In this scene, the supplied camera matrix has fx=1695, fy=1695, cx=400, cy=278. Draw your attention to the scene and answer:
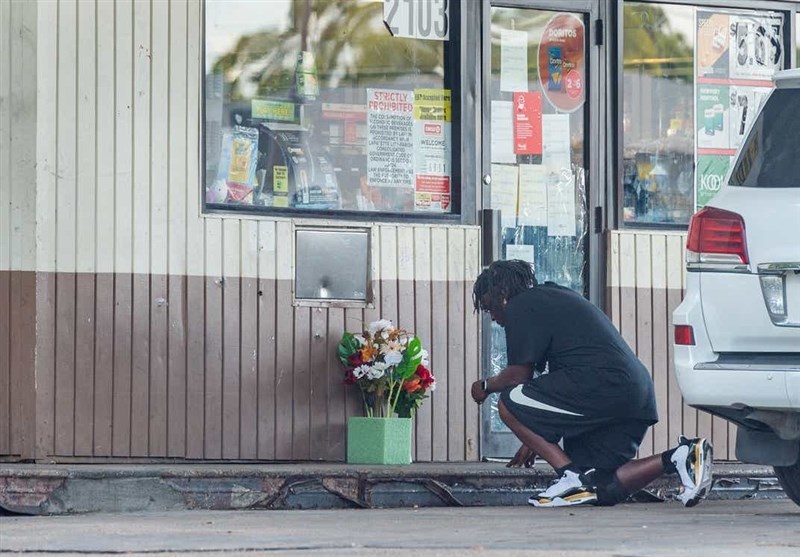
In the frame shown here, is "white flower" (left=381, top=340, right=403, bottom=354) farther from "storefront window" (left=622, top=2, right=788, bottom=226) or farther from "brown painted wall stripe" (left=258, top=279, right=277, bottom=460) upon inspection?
"storefront window" (left=622, top=2, right=788, bottom=226)

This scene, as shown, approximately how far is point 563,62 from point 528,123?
43cm

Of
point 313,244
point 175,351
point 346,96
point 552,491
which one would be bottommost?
point 552,491

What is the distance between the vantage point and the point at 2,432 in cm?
891

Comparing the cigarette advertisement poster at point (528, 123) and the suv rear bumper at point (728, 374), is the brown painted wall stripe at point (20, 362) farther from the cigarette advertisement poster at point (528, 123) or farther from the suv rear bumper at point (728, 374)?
the suv rear bumper at point (728, 374)

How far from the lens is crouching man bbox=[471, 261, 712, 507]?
329 inches

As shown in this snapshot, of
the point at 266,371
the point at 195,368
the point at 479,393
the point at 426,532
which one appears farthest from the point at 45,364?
the point at 426,532

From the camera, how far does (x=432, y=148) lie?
391 inches

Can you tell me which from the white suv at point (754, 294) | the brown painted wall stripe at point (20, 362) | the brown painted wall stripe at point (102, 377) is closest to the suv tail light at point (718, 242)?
the white suv at point (754, 294)

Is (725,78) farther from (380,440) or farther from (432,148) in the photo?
(380,440)

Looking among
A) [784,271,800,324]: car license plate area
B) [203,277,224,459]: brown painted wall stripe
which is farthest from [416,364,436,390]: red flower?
[784,271,800,324]: car license plate area

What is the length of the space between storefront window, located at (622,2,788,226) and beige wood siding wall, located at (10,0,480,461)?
75.3 inches

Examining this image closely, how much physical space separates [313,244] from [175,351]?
1.01 meters

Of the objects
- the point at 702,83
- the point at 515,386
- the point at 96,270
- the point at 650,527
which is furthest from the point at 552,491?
the point at 702,83

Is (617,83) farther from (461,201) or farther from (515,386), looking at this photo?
(515,386)
